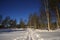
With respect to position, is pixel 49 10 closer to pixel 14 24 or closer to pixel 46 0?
pixel 46 0

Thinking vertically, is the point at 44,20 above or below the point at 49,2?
below

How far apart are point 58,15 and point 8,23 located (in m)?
98.2

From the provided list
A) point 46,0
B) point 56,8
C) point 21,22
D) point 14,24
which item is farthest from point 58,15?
point 14,24

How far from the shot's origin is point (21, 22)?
129750 millimetres

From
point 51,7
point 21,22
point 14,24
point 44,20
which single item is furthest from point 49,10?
point 14,24

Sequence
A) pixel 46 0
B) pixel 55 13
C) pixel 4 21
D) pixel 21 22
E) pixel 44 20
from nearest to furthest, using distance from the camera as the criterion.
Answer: pixel 46 0 < pixel 55 13 < pixel 44 20 < pixel 21 22 < pixel 4 21

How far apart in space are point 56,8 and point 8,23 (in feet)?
319

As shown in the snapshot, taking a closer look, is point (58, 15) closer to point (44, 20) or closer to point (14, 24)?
point (44, 20)

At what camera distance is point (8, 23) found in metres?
144

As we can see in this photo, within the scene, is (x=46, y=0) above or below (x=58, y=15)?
above

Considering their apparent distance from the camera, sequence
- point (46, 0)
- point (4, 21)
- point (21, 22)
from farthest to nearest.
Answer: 1. point (4, 21)
2. point (21, 22)
3. point (46, 0)

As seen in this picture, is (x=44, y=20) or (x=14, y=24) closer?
(x=44, y=20)

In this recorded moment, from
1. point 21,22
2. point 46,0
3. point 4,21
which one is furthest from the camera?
point 4,21

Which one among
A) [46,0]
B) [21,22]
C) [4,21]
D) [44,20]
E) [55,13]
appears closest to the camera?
[46,0]
